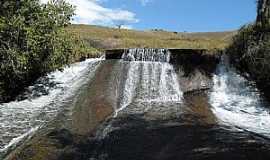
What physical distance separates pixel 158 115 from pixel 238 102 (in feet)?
22.6

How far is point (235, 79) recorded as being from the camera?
116 feet

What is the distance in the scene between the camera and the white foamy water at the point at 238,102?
85.3 feet

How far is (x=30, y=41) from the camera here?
98.7 ft

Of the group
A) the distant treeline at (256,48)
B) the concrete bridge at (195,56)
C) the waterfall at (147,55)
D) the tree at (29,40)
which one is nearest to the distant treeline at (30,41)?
the tree at (29,40)

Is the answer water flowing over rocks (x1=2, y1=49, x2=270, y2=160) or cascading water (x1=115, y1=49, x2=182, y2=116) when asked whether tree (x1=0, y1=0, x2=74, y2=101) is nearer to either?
water flowing over rocks (x1=2, y1=49, x2=270, y2=160)

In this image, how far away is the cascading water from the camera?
31.0m

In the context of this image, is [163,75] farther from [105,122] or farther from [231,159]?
[231,159]

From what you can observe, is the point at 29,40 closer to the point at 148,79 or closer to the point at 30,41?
the point at 30,41

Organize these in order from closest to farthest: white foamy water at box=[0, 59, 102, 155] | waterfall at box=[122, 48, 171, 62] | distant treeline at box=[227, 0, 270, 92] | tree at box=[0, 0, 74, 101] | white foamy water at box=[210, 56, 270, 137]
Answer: white foamy water at box=[0, 59, 102, 155]
white foamy water at box=[210, 56, 270, 137]
tree at box=[0, 0, 74, 101]
distant treeline at box=[227, 0, 270, 92]
waterfall at box=[122, 48, 171, 62]

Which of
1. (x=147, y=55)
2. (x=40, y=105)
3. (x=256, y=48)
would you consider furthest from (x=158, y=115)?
(x=147, y=55)

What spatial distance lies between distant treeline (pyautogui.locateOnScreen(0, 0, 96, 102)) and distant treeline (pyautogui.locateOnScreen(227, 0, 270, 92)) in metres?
11.2

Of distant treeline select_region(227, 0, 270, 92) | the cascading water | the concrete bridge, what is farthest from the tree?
distant treeline select_region(227, 0, 270, 92)

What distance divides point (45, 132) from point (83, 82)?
39.2 ft

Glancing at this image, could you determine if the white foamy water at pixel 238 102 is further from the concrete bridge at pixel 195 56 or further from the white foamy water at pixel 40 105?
the white foamy water at pixel 40 105
